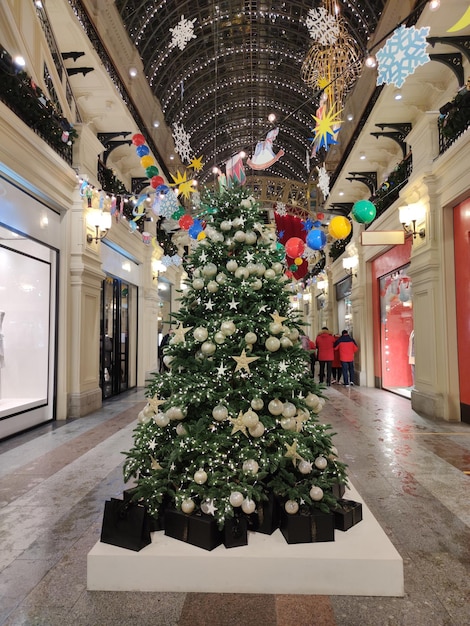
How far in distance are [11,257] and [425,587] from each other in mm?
6513

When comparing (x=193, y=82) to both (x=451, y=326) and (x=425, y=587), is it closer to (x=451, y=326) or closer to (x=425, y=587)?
(x=451, y=326)

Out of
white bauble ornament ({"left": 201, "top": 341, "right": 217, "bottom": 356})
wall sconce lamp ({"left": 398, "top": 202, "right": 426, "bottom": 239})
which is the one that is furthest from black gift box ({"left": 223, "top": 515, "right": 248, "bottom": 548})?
wall sconce lamp ({"left": 398, "top": 202, "right": 426, "bottom": 239})

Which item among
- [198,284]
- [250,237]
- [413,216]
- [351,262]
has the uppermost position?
[351,262]

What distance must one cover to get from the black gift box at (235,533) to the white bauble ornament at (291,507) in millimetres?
255

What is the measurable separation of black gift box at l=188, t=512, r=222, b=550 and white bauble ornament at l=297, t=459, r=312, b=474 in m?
0.60

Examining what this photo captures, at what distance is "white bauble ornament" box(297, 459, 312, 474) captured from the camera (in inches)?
101

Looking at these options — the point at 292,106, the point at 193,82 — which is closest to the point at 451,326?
the point at 193,82

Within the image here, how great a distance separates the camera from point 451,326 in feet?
23.3

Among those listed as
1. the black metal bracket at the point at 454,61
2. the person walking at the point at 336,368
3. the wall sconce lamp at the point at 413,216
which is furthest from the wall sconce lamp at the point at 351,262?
the black metal bracket at the point at 454,61

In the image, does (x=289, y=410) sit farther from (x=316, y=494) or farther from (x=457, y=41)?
(x=457, y=41)

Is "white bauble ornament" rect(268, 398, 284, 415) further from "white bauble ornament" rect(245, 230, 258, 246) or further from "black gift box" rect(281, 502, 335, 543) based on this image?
"white bauble ornament" rect(245, 230, 258, 246)

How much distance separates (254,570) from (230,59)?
19.3 metres

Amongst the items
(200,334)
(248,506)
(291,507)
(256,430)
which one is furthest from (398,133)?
(248,506)

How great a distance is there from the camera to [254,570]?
7.41 feet
